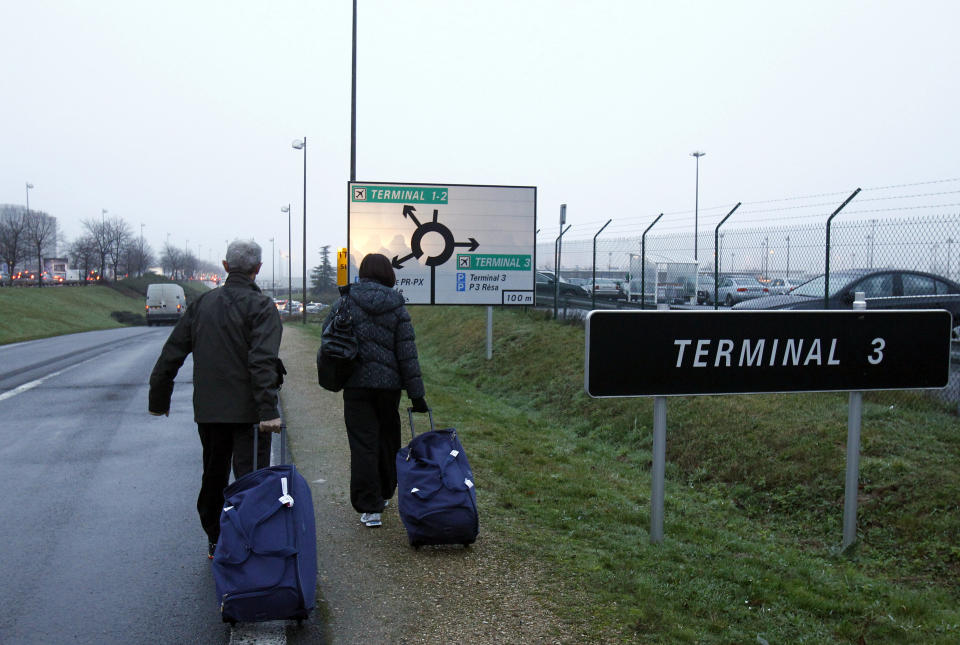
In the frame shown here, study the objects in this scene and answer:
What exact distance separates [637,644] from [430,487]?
153cm

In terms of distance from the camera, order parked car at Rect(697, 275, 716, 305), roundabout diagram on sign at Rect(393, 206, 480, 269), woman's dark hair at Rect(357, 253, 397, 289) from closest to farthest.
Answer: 1. woman's dark hair at Rect(357, 253, 397, 289)
2. parked car at Rect(697, 275, 716, 305)
3. roundabout diagram on sign at Rect(393, 206, 480, 269)

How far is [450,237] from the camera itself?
55.9 ft

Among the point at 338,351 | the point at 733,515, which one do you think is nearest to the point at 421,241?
the point at 733,515

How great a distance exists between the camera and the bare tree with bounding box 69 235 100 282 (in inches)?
3494

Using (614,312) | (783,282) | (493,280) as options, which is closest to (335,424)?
(614,312)

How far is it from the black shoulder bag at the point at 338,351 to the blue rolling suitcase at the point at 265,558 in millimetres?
1289

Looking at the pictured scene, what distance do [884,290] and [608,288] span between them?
8.15m

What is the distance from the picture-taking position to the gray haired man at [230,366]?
424 centimetres

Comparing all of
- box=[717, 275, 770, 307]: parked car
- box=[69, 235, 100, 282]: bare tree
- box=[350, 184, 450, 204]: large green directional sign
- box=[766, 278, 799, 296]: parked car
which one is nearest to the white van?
box=[350, 184, 450, 204]: large green directional sign

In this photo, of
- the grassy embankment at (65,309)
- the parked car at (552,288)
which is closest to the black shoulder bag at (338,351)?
the parked car at (552,288)

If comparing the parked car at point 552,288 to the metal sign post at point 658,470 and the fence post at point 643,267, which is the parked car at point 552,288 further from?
the metal sign post at point 658,470

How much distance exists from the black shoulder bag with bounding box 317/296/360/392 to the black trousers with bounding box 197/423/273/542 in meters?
0.61

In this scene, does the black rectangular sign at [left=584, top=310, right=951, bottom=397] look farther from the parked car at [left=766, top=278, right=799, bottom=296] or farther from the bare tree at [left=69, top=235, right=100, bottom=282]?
the bare tree at [left=69, top=235, right=100, bottom=282]

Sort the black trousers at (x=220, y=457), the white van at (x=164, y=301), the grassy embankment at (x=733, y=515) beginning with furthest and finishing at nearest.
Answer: the white van at (x=164, y=301)
the black trousers at (x=220, y=457)
the grassy embankment at (x=733, y=515)
